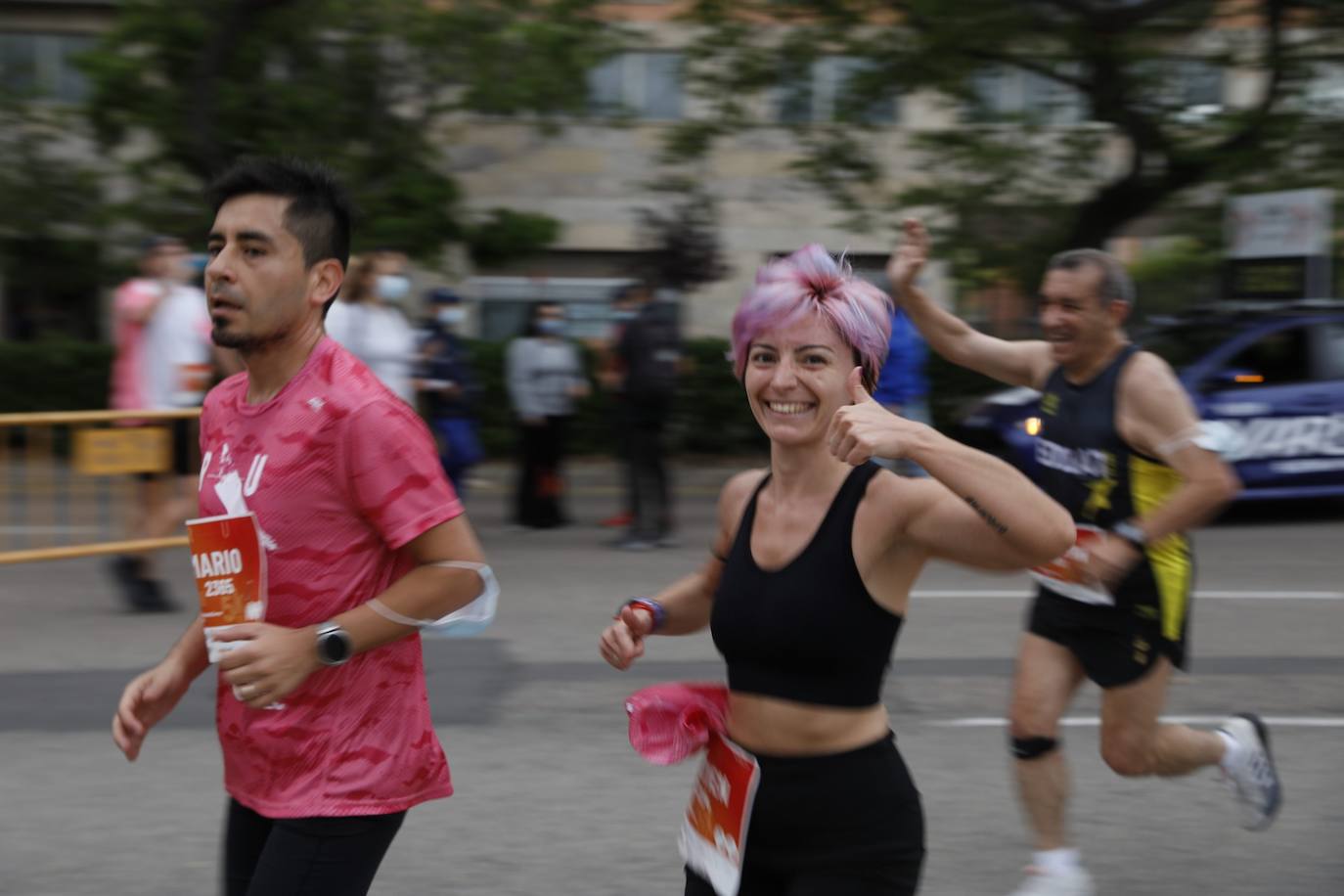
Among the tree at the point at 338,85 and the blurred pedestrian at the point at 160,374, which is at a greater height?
the tree at the point at 338,85

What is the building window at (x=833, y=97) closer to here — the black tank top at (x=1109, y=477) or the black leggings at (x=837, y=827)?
the black tank top at (x=1109, y=477)

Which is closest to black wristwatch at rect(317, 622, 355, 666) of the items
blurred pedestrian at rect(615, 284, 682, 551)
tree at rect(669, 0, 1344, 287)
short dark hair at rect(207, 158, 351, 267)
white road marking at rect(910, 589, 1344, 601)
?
short dark hair at rect(207, 158, 351, 267)

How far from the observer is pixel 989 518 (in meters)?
2.48

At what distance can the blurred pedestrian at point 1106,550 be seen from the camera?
415 centimetres

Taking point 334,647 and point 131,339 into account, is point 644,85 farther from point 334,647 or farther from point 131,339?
point 334,647

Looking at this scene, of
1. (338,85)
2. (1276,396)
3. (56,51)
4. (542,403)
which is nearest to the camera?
(542,403)

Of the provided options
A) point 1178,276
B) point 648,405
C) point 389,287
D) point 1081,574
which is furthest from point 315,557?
point 1178,276

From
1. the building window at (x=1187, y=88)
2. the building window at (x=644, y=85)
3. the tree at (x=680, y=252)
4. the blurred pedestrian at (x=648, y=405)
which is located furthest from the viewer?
the building window at (x=644, y=85)

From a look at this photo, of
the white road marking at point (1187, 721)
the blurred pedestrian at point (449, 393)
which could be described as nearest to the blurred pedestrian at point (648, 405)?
the blurred pedestrian at point (449, 393)

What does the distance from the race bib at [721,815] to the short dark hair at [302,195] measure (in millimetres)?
1066

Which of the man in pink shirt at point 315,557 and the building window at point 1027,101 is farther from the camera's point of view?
the building window at point 1027,101

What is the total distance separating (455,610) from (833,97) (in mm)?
12356

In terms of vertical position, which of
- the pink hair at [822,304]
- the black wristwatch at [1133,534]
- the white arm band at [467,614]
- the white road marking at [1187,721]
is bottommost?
the white road marking at [1187,721]

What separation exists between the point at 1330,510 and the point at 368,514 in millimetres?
11433
